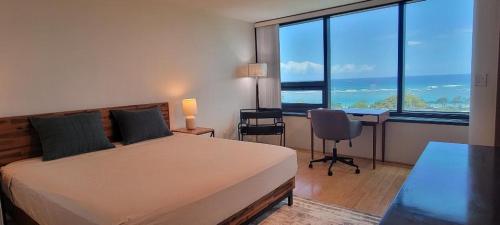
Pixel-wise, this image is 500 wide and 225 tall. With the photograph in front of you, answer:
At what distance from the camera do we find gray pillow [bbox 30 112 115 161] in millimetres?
2604

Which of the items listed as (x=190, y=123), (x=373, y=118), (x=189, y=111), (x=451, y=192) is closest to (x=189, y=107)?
(x=189, y=111)

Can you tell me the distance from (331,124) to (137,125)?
7.59ft

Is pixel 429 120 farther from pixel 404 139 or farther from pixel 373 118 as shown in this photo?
pixel 373 118

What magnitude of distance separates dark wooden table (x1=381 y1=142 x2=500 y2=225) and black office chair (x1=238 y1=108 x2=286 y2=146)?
3.14m

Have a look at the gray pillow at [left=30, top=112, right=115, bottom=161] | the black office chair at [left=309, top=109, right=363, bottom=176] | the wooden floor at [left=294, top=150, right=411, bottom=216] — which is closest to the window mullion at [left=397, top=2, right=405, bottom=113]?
the black office chair at [left=309, top=109, right=363, bottom=176]

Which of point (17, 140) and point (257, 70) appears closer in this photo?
point (17, 140)

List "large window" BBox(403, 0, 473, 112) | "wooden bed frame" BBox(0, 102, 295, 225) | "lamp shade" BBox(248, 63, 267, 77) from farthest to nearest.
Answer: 1. "lamp shade" BBox(248, 63, 267, 77)
2. "large window" BBox(403, 0, 473, 112)
3. "wooden bed frame" BBox(0, 102, 295, 225)

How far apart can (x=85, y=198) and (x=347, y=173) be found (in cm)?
298

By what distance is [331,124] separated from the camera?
3682 millimetres

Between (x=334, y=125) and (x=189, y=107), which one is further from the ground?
→ (x=189, y=107)

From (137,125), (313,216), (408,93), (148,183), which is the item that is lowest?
(313,216)

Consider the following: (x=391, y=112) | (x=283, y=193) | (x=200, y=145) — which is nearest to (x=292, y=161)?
(x=283, y=193)

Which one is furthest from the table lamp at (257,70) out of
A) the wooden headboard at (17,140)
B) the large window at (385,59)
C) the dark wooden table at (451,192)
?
the dark wooden table at (451,192)

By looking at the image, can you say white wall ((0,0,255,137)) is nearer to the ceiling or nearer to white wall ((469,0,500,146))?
the ceiling
